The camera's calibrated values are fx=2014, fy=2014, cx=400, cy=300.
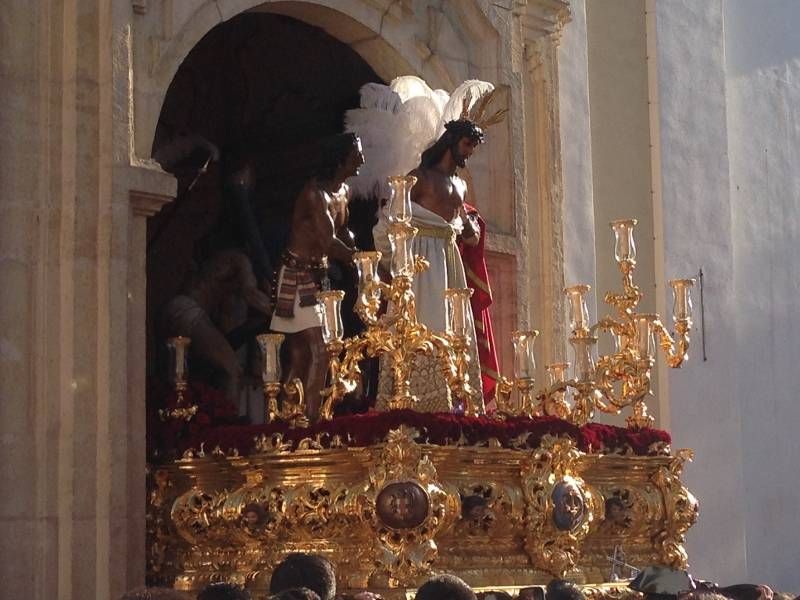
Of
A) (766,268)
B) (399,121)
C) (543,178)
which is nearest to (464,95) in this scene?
(399,121)

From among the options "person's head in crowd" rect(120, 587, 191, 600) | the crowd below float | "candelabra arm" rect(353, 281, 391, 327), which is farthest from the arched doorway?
"person's head in crowd" rect(120, 587, 191, 600)

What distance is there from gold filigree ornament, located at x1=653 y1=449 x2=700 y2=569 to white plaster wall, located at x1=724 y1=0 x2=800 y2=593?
5.50 m

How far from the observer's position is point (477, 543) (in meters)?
10.9

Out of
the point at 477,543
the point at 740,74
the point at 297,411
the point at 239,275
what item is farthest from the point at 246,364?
the point at 740,74

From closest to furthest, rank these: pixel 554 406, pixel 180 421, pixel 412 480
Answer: pixel 412 480 → pixel 180 421 → pixel 554 406

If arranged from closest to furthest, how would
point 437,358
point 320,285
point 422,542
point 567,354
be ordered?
1. point 422,542
2. point 437,358
3. point 320,285
4. point 567,354

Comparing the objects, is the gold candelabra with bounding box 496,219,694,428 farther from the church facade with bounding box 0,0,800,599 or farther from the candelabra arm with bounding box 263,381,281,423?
the church facade with bounding box 0,0,800,599

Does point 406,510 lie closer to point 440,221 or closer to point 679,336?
point 679,336

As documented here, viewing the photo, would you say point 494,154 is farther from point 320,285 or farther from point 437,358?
point 437,358

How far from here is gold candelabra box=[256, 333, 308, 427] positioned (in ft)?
37.2

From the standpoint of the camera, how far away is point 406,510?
33.9ft

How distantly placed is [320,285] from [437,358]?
1423 mm

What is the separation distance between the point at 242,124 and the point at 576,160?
2.66 m

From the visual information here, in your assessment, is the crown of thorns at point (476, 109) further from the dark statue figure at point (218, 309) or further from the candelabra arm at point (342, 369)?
the candelabra arm at point (342, 369)
